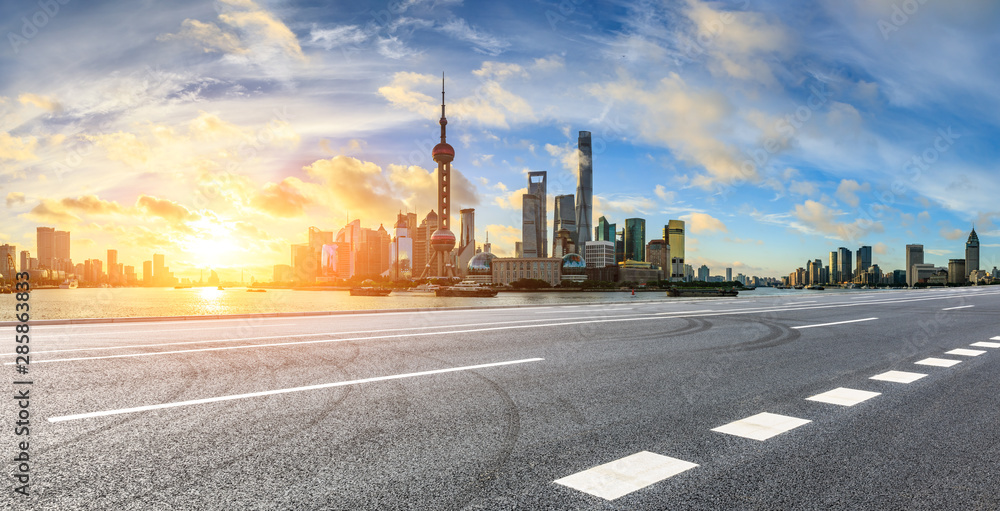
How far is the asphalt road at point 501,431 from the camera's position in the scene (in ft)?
11.7

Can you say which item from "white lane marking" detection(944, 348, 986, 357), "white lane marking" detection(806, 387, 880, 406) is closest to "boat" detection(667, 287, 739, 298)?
"white lane marking" detection(944, 348, 986, 357)

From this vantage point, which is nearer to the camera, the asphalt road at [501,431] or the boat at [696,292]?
the asphalt road at [501,431]

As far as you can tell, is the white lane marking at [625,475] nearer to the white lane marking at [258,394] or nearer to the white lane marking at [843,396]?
the white lane marking at [843,396]

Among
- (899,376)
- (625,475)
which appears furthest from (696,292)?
(625,475)

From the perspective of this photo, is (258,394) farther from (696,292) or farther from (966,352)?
(696,292)

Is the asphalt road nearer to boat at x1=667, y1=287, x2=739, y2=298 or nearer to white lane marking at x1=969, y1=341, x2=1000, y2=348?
white lane marking at x1=969, y1=341, x2=1000, y2=348

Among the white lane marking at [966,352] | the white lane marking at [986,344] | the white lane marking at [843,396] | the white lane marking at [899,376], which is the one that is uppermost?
the white lane marking at [843,396]

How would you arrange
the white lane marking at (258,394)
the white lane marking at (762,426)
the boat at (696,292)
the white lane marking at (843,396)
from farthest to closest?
the boat at (696,292), the white lane marking at (843,396), the white lane marking at (258,394), the white lane marking at (762,426)

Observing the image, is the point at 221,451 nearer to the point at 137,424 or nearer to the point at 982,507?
the point at 137,424

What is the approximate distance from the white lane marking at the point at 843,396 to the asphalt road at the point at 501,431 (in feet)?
0.18

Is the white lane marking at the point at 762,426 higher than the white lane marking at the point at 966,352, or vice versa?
the white lane marking at the point at 762,426

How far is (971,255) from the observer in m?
176

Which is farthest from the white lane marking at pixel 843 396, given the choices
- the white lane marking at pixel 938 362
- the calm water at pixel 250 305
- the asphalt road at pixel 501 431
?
the calm water at pixel 250 305

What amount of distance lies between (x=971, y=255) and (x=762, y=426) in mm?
234003
